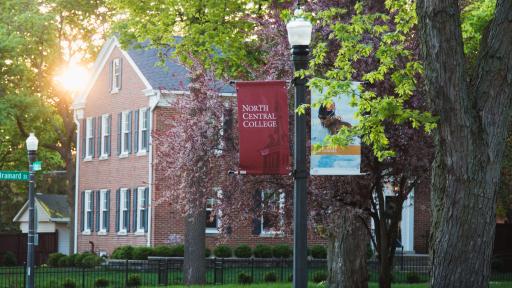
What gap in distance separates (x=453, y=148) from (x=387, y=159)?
135 inches

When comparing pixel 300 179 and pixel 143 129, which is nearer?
pixel 300 179

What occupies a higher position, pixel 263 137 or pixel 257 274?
pixel 263 137

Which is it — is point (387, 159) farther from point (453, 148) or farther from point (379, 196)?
point (453, 148)

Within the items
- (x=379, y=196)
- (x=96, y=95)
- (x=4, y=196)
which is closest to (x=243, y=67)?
(x=379, y=196)

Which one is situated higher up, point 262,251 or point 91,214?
point 91,214

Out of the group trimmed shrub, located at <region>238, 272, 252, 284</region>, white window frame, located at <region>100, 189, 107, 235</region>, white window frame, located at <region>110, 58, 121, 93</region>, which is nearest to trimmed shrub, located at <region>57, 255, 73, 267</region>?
white window frame, located at <region>100, 189, 107, 235</region>

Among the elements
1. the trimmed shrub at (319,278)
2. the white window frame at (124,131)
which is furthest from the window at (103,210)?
the trimmed shrub at (319,278)

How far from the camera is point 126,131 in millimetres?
46750

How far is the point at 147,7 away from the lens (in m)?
27.3

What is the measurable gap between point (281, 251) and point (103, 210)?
10316 mm

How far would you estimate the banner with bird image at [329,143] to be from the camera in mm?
15367

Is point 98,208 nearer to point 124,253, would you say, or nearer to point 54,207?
point 124,253

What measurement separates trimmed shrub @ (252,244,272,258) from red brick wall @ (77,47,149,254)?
4706 millimetres

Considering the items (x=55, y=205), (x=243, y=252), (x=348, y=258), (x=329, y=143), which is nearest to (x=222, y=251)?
(x=243, y=252)
